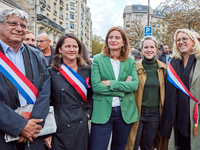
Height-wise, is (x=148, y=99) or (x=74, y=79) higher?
(x=74, y=79)

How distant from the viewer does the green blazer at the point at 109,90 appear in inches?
103

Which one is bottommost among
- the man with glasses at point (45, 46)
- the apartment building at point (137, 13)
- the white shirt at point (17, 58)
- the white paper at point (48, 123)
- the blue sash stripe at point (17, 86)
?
the white paper at point (48, 123)

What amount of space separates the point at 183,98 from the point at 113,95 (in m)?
1.20

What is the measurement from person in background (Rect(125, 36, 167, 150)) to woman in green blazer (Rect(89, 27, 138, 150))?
0.82 ft

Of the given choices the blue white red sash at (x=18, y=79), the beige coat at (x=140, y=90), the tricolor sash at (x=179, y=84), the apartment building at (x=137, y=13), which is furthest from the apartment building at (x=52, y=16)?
the apartment building at (x=137, y=13)

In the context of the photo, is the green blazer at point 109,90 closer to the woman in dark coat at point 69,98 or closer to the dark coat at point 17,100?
the woman in dark coat at point 69,98

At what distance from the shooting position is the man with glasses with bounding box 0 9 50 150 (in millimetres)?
1905

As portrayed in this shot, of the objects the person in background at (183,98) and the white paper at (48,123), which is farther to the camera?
the person in background at (183,98)

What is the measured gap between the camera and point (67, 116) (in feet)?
8.10

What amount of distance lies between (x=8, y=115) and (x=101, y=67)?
4.76ft

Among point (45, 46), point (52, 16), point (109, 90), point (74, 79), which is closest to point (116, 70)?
point (109, 90)

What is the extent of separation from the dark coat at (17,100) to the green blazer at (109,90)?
2.46 ft

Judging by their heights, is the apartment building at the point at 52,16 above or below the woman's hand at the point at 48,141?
above

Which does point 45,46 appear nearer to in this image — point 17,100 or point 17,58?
point 17,58
